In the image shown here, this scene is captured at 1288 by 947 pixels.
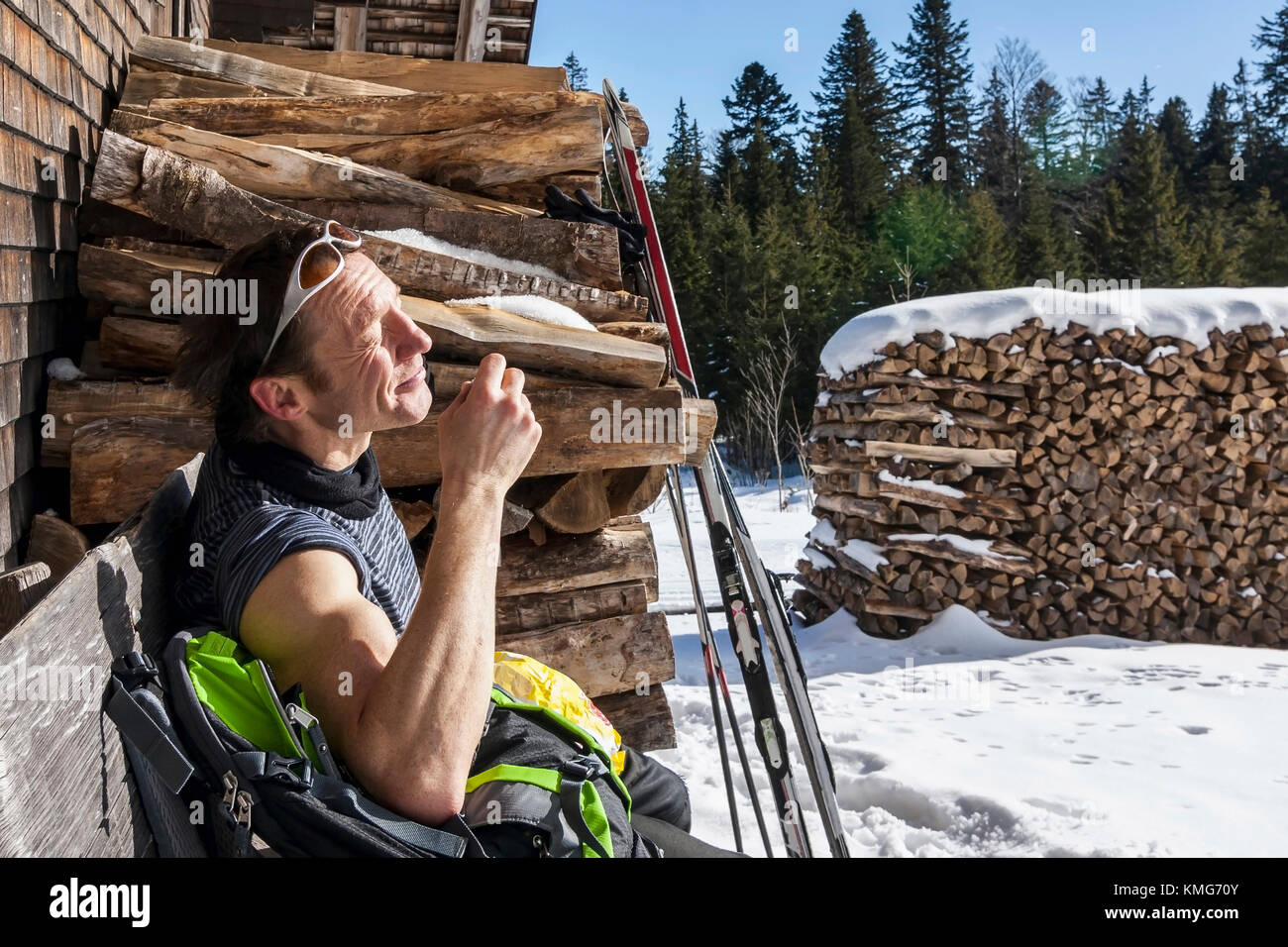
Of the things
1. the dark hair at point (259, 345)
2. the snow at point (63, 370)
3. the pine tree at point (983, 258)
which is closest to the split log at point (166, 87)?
the snow at point (63, 370)

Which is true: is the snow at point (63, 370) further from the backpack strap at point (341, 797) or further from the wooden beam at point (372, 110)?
the backpack strap at point (341, 797)

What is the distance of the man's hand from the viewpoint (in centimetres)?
146

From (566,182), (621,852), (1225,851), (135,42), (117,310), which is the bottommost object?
(1225,851)

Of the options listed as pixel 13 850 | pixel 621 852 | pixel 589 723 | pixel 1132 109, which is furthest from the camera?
pixel 1132 109

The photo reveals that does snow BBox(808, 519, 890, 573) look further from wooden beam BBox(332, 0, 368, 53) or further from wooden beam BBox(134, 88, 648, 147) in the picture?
wooden beam BBox(332, 0, 368, 53)

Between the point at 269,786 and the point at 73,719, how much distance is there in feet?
0.75

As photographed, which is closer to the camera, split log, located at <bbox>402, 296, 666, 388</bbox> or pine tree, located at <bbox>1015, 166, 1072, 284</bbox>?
split log, located at <bbox>402, 296, 666, 388</bbox>

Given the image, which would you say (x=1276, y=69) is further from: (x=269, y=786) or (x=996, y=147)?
(x=269, y=786)

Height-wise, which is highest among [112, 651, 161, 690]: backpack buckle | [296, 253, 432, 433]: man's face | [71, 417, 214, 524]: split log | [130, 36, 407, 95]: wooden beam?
[130, 36, 407, 95]: wooden beam

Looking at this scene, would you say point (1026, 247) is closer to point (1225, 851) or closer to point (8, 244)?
point (1225, 851)

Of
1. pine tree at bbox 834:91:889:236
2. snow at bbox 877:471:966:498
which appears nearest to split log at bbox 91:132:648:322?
snow at bbox 877:471:966:498

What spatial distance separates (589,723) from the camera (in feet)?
5.66
